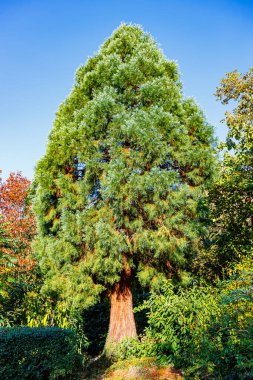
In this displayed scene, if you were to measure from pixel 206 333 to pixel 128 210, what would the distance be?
9.89 ft

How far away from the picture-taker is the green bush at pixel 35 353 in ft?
15.3

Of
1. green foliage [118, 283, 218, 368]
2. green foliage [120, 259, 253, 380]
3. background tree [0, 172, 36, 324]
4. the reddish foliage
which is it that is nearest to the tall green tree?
green foliage [118, 283, 218, 368]

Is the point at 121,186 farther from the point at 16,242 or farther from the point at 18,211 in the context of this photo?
the point at 18,211

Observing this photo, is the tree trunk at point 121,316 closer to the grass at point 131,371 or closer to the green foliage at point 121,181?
the green foliage at point 121,181

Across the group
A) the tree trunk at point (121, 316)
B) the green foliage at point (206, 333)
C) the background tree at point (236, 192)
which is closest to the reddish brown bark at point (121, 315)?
the tree trunk at point (121, 316)

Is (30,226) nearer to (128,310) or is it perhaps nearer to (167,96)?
(128,310)

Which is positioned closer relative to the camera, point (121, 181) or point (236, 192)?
point (121, 181)

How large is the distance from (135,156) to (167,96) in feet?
7.07

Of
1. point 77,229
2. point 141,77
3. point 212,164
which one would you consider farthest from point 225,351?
point 141,77

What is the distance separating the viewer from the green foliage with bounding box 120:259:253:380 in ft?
12.6

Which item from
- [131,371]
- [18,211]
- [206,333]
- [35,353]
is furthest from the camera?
[18,211]

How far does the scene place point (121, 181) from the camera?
6.61 meters

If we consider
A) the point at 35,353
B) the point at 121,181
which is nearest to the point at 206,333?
the point at 35,353

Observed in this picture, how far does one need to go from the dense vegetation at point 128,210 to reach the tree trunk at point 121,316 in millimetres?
24
